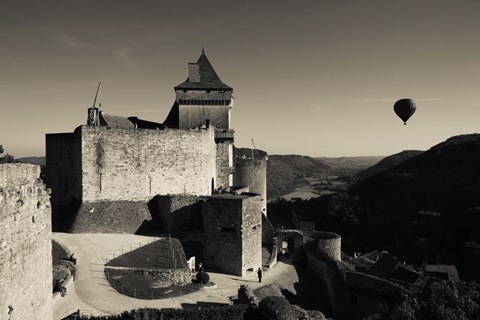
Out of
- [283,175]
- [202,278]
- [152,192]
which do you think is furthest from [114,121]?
[283,175]

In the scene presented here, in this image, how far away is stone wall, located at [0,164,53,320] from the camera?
765 cm

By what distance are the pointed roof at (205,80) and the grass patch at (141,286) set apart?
18431 millimetres

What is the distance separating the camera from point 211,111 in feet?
104

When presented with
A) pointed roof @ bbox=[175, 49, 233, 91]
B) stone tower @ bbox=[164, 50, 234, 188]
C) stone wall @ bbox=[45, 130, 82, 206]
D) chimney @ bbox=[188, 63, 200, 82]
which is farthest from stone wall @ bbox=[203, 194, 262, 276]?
chimney @ bbox=[188, 63, 200, 82]

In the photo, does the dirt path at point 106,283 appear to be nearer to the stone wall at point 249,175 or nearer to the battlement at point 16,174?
the battlement at point 16,174

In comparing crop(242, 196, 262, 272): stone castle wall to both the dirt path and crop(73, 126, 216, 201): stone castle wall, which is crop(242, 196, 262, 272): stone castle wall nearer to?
the dirt path

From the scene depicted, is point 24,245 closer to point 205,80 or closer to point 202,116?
point 202,116

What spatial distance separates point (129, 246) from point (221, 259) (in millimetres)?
5169

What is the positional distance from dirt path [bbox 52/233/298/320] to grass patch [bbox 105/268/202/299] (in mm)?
280

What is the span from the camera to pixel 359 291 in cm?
2194

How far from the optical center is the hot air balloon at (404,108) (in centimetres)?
2505

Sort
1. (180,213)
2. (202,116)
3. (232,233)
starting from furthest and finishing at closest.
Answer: (202,116) < (180,213) < (232,233)

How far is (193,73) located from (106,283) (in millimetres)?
21267

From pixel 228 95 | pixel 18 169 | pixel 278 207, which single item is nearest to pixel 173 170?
pixel 228 95
